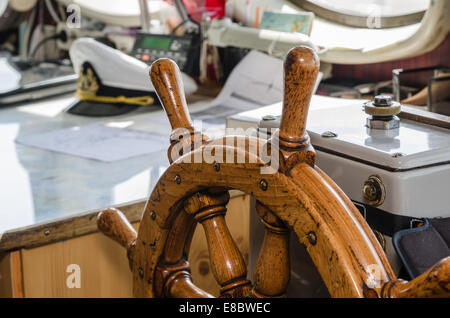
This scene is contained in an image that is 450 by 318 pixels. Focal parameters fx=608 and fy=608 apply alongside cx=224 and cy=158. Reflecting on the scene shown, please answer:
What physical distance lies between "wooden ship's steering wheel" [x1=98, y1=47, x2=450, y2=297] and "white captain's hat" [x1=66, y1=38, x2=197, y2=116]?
1.18 meters

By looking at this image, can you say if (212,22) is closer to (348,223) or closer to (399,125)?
(399,125)

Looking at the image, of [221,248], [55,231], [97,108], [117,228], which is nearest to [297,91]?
[221,248]

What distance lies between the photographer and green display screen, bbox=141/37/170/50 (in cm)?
207

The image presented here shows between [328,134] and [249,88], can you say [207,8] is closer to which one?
[249,88]

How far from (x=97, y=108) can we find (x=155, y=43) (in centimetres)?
35

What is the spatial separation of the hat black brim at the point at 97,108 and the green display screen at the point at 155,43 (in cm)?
28

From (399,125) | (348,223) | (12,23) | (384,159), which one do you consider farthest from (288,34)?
(12,23)

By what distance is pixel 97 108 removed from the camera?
1.90 m

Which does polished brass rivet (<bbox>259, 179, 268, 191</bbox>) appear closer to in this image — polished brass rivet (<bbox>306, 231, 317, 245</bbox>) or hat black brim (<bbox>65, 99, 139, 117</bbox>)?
polished brass rivet (<bbox>306, 231, 317, 245</bbox>)

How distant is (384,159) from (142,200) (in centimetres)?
57

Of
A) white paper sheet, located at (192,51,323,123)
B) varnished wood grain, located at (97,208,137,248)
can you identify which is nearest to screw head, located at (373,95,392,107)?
varnished wood grain, located at (97,208,137,248)

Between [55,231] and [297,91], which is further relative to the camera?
[55,231]

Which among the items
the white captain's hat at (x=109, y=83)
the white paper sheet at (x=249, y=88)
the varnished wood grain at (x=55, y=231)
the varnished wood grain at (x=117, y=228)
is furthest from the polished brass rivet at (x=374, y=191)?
the white captain's hat at (x=109, y=83)

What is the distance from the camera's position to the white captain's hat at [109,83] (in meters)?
1.88
